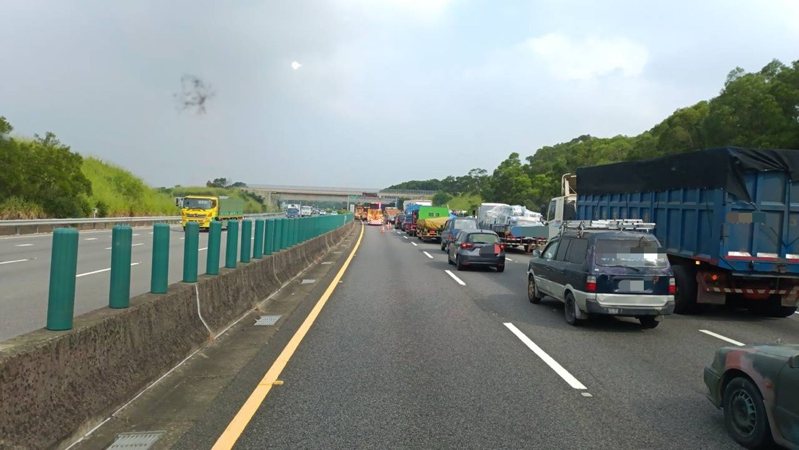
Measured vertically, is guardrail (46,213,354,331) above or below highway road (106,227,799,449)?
above

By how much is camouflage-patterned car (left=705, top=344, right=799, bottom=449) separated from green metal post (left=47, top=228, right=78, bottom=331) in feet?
18.0

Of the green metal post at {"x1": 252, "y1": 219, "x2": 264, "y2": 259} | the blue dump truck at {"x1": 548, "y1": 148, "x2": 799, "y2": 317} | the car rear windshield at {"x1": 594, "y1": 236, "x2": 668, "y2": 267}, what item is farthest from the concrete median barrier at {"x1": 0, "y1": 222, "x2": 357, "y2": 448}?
the blue dump truck at {"x1": 548, "y1": 148, "x2": 799, "y2": 317}

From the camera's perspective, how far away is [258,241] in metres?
14.1

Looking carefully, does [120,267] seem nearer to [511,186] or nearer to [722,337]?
[722,337]

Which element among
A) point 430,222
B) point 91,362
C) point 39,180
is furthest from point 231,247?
point 39,180

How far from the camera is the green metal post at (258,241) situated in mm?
13781

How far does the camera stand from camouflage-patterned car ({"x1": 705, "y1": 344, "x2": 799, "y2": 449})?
464cm

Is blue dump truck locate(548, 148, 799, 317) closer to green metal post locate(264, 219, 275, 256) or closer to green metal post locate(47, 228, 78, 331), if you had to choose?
green metal post locate(264, 219, 275, 256)

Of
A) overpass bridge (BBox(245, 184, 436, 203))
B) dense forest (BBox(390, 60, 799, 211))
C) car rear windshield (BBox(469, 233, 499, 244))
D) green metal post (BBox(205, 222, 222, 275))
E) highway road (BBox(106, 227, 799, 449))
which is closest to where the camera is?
highway road (BBox(106, 227, 799, 449))

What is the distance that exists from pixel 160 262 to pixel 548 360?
16.3ft

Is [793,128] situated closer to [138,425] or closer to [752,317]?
[752,317]

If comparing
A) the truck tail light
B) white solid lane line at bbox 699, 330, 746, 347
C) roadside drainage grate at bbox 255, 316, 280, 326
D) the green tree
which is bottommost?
roadside drainage grate at bbox 255, 316, 280, 326

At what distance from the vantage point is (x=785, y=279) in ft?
39.7

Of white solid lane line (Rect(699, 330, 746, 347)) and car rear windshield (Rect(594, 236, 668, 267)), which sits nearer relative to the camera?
white solid lane line (Rect(699, 330, 746, 347))
